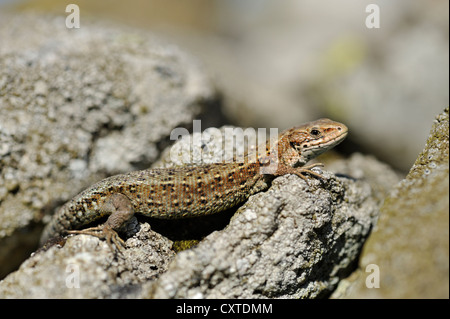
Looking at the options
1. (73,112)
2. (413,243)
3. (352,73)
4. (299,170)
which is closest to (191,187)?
(299,170)

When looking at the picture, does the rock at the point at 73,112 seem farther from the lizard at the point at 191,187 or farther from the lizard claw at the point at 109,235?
the lizard claw at the point at 109,235

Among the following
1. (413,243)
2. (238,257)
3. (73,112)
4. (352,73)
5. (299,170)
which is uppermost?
(352,73)

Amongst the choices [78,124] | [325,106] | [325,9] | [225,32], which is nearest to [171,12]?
[225,32]

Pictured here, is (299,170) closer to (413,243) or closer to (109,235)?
(413,243)

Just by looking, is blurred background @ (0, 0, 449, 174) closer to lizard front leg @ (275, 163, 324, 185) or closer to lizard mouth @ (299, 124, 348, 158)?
lizard mouth @ (299, 124, 348, 158)

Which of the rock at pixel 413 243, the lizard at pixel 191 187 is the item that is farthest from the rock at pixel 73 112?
the rock at pixel 413 243
